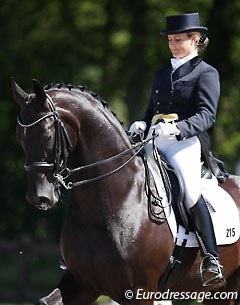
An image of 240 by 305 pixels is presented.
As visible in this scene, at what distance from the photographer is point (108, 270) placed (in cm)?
643

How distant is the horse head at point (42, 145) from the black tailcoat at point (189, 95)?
1.07 meters

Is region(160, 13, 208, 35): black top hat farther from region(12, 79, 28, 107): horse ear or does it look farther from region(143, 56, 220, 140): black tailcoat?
region(12, 79, 28, 107): horse ear

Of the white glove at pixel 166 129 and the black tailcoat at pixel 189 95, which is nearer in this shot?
the white glove at pixel 166 129

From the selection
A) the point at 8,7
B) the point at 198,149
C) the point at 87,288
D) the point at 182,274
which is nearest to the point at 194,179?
the point at 198,149

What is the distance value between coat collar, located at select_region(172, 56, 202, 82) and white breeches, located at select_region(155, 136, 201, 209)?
1.76 feet

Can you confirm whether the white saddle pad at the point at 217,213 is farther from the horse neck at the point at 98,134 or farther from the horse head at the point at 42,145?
the horse head at the point at 42,145

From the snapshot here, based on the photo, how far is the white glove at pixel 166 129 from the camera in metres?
6.69

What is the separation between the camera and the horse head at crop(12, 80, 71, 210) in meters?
6.16

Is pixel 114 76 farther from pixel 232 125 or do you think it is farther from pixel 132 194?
pixel 132 194

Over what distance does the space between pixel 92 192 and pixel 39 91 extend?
0.92m

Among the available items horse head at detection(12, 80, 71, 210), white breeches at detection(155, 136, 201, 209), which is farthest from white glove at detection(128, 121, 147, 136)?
horse head at detection(12, 80, 71, 210)

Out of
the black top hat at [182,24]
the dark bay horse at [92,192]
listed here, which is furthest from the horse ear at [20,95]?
the black top hat at [182,24]
